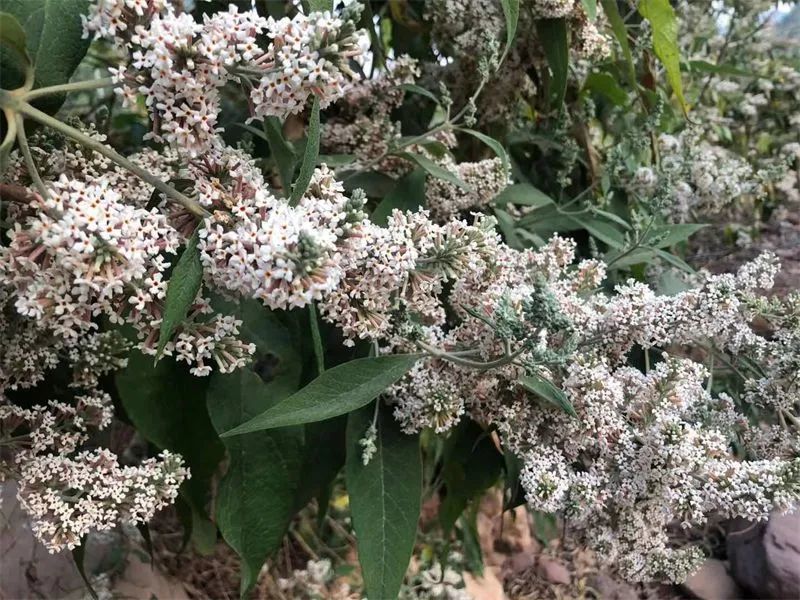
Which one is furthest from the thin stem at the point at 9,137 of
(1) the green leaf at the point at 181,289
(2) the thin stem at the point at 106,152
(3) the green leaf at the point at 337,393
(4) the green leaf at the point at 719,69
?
(4) the green leaf at the point at 719,69

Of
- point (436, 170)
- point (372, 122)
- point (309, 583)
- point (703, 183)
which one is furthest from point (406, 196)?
Answer: point (309, 583)

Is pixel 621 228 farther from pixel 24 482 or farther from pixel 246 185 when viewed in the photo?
pixel 24 482

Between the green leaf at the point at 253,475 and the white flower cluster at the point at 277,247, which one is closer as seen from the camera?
the white flower cluster at the point at 277,247

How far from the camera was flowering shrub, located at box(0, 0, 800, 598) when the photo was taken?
45cm

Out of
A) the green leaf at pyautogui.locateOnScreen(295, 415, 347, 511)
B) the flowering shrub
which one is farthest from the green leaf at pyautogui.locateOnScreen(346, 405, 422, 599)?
the green leaf at pyautogui.locateOnScreen(295, 415, 347, 511)

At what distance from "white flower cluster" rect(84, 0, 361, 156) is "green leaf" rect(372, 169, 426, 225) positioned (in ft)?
0.97

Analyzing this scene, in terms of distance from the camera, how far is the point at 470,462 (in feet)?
2.85

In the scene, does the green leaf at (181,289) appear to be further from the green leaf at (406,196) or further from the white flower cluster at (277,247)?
the green leaf at (406,196)

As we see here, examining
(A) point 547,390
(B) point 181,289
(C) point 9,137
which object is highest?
(C) point 9,137

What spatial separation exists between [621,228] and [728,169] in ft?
0.63

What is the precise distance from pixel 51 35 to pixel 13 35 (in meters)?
0.06

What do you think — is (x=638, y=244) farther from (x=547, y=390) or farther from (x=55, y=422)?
(x=55, y=422)

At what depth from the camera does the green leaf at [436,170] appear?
0.75m

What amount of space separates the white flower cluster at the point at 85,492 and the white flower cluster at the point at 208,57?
0.29m
